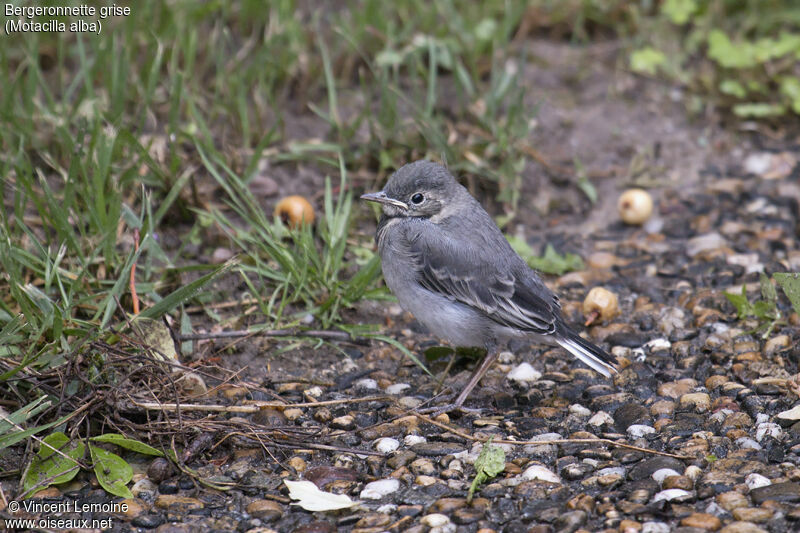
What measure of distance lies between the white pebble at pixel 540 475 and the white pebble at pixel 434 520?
45cm

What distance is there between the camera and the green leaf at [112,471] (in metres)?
3.66

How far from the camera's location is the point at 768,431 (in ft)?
13.0

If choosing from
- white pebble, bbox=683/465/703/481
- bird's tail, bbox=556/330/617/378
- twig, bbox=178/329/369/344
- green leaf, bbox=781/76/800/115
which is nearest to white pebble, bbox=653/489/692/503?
white pebble, bbox=683/465/703/481

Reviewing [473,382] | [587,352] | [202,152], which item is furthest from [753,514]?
[202,152]

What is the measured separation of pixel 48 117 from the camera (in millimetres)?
5824

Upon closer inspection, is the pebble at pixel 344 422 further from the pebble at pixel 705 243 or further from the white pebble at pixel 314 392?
the pebble at pixel 705 243

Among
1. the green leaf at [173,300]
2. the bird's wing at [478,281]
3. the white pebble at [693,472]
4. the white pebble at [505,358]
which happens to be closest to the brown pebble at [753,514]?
the white pebble at [693,472]

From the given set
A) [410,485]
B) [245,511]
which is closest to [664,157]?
[410,485]

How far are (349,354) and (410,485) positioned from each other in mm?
1285

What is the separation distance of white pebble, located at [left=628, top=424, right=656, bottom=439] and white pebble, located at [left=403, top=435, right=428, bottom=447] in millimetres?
970

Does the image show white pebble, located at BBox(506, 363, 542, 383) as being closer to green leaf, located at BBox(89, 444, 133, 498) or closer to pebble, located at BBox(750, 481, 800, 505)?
pebble, located at BBox(750, 481, 800, 505)

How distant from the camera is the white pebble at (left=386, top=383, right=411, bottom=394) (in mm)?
4707

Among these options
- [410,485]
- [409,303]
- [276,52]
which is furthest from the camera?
[276,52]

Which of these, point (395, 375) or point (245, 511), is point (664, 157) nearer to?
point (395, 375)
